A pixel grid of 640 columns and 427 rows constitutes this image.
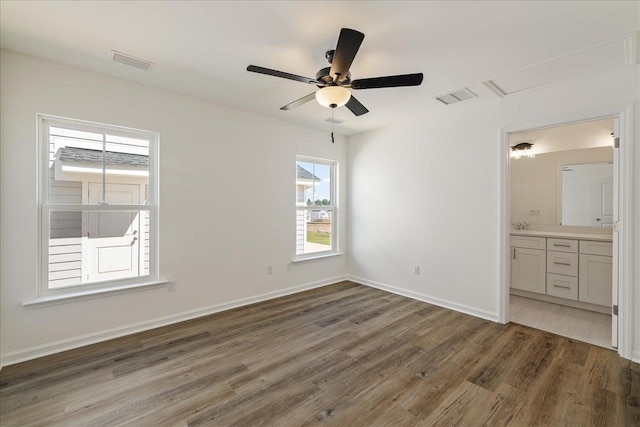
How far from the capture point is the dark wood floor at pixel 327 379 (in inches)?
71.6

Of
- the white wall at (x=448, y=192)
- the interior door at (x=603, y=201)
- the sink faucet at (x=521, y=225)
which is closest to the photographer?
the white wall at (x=448, y=192)

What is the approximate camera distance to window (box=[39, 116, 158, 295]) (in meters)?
2.61

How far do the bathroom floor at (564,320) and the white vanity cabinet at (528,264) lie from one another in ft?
0.80

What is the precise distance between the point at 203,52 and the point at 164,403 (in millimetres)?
2718

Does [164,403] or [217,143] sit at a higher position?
[217,143]

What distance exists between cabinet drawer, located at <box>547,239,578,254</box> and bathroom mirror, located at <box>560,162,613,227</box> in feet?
2.13

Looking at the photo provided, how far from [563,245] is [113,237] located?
219 inches

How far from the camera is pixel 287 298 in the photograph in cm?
408

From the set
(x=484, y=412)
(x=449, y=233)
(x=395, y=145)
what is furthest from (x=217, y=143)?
(x=484, y=412)

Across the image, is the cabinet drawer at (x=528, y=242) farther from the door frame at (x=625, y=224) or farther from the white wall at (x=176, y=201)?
the white wall at (x=176, y=201)

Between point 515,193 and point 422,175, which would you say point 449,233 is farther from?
point 515,193

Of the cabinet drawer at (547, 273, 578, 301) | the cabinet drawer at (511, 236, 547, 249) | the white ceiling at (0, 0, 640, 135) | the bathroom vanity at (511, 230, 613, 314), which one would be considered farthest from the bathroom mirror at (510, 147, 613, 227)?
the white ceiling at (0, 0, 640, 135)

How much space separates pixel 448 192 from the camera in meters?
3.77

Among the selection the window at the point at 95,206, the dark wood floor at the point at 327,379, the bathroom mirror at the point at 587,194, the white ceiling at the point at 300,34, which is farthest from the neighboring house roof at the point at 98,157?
the bathroom mirror at the point at 587,194
